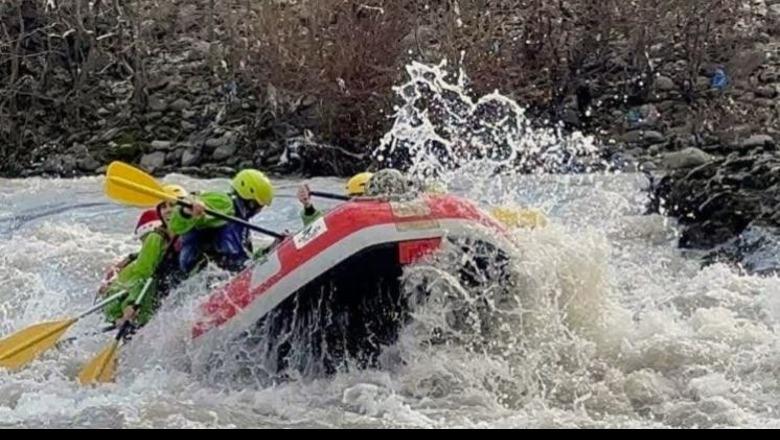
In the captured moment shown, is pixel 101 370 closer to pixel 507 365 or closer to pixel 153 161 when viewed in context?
pixel 507 365

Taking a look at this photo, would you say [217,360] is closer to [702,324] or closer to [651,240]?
[702,324]

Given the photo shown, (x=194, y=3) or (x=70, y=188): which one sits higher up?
(x=194, y=3)

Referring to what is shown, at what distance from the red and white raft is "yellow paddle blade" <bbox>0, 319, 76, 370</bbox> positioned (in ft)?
3.52

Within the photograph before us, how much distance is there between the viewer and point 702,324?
6.93 m

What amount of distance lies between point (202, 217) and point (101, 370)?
34.6 inches

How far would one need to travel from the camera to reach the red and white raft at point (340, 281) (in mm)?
6090

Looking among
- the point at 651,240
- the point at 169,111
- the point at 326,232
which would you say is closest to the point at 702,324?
the point at 326,232

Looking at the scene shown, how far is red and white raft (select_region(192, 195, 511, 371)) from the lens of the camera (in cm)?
609

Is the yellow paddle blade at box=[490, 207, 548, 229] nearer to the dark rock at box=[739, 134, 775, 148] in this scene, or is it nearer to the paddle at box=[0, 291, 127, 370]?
the paddle at box=[0, 291, 127, 370]

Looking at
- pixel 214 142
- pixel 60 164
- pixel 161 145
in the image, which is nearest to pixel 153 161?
pixel 161 145

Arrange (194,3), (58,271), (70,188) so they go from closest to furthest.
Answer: (58,271), (70,188), (194,3)

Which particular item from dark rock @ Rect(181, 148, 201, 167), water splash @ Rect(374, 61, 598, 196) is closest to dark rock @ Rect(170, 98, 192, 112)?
dark rock @ Rect(181, 148, 201, 167)

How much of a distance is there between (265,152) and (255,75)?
40.9 inches

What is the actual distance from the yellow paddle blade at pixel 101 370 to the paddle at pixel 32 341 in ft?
1.29
